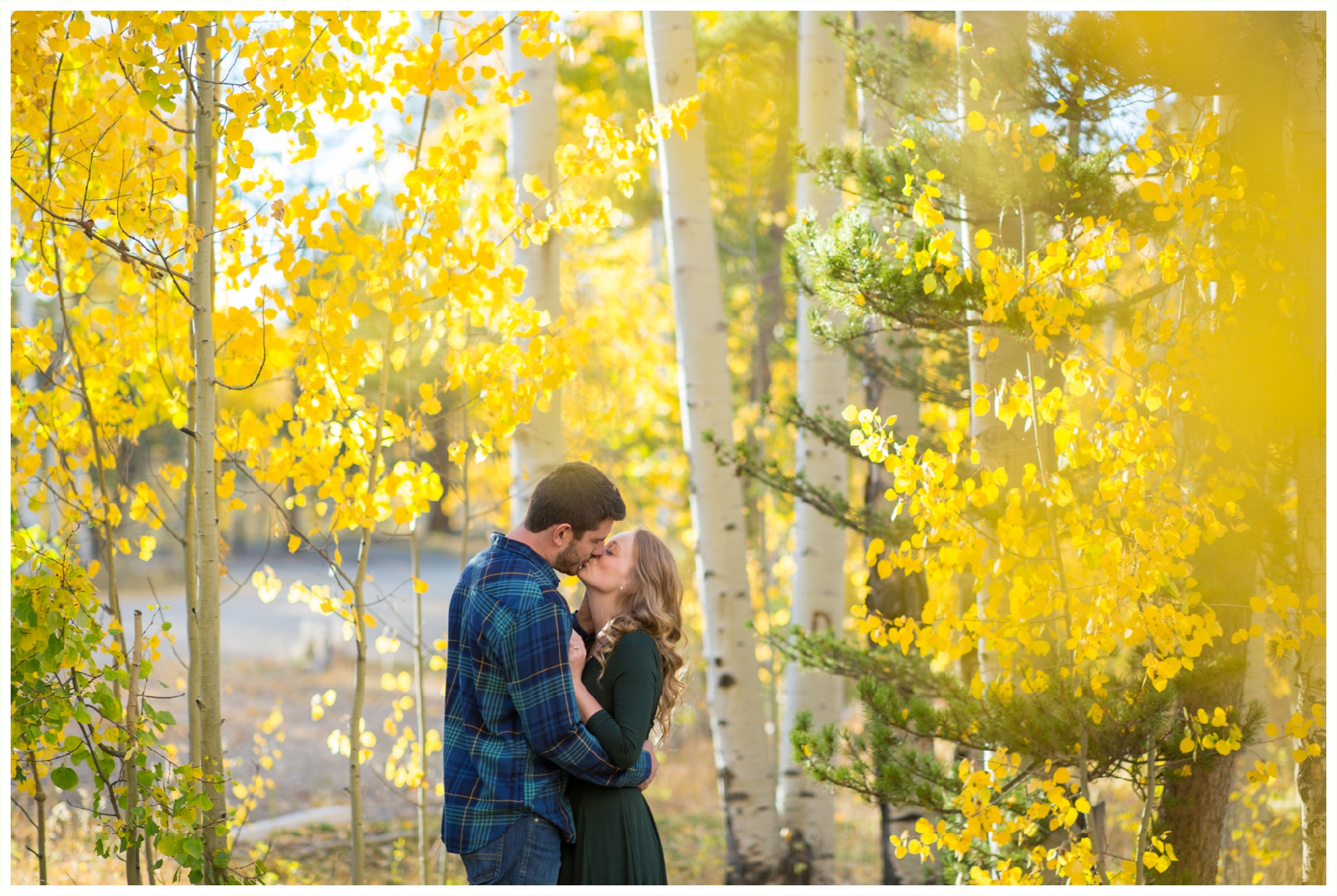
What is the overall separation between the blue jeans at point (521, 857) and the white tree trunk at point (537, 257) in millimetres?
1233

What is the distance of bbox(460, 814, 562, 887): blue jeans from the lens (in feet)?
5.52

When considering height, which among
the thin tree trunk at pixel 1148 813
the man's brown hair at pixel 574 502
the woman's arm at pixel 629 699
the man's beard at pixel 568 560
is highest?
the man's brown hair at pixel 574 502

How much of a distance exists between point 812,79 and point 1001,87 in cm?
149

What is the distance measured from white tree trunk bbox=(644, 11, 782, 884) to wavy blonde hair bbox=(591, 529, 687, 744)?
143 centimetres

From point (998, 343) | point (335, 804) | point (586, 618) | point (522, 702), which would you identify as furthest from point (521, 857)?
point (335, 804)

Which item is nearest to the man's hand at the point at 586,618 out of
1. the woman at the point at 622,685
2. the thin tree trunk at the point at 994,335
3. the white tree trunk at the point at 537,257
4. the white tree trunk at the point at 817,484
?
the woman at the point at 622,685

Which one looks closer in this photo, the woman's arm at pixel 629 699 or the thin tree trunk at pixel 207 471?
the woman's arm at pixel 629 699

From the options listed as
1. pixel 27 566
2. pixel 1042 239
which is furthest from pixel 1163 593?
pixel 27 566

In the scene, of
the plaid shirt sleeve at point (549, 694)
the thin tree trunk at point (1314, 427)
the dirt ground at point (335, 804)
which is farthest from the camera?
the dirt ground at point (335, 804)

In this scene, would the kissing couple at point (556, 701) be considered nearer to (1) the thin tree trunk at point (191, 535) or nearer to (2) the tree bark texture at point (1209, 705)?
(1) the thin tree trunk at point (191, 535)

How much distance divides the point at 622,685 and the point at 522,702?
202mm

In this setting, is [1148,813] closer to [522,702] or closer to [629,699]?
[629,699]

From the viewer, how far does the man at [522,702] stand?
166cm
